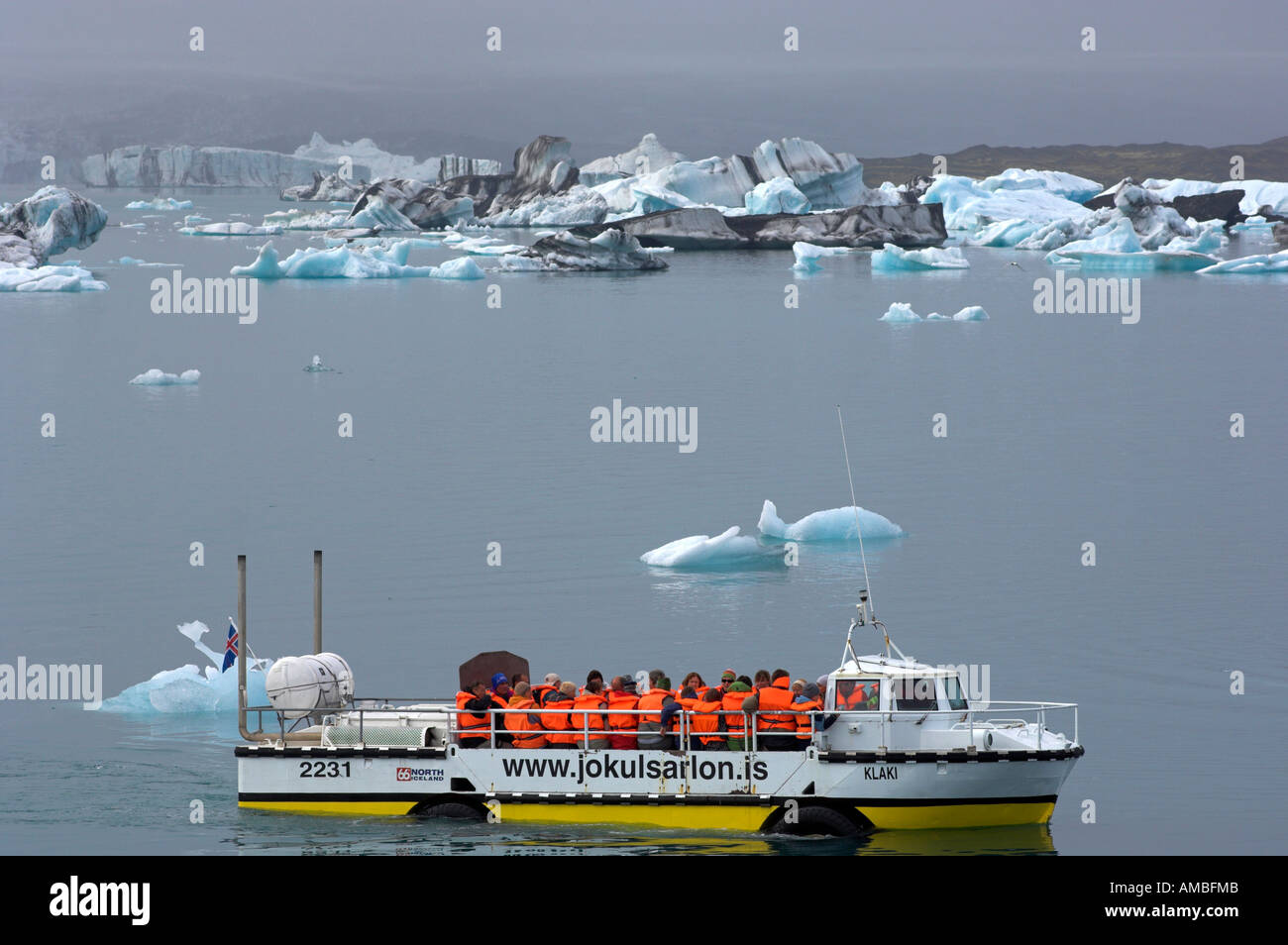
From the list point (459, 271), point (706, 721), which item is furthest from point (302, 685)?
point (459, 271)

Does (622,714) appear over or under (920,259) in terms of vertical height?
under

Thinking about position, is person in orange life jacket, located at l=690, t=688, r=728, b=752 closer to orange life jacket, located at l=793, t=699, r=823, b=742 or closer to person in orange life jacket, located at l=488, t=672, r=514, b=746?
orange life jacket, located at l=793, t=699, r=823, b=742

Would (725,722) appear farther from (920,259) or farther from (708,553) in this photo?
(920,259)

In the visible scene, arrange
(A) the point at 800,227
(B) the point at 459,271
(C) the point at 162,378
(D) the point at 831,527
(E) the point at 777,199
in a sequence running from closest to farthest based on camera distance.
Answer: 1. (D) the point at 831,527
2. (C) the point at 162,378
3. (B) the point at 459,271
4. (A) the point at 800,227
5. (E) the point at 777,199

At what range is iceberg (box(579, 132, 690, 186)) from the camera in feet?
416

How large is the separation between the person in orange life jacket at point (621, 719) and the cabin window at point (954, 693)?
2959 millimetres

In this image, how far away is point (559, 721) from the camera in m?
15.7

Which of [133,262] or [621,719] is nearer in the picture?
[621,719]

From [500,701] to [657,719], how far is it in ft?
5.33

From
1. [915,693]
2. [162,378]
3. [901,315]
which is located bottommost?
[915,693]

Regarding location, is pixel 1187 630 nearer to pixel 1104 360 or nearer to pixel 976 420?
pixel 976 420

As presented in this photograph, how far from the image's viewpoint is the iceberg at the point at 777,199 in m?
99.4

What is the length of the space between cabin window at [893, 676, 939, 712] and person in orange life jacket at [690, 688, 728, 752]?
170 centimetres

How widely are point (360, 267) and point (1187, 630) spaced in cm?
6112
